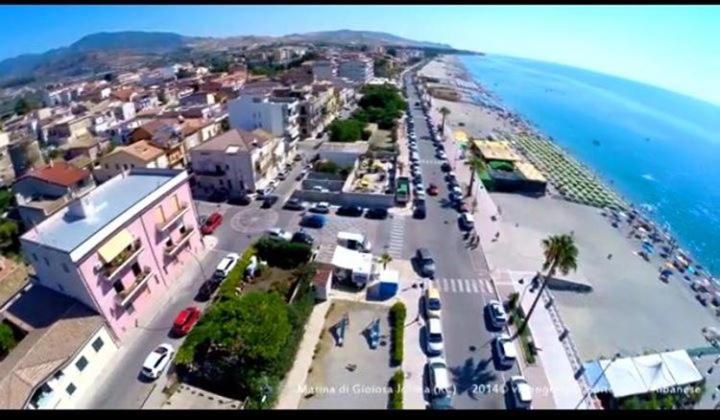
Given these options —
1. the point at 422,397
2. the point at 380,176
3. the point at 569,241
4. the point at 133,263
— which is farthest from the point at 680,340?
the point at 133,263

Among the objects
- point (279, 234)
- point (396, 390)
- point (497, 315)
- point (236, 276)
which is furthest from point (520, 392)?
point (279, 234)

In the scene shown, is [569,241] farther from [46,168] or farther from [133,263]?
[46,168]

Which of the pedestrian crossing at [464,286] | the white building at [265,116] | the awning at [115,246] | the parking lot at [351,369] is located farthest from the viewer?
the white building at [265,116]

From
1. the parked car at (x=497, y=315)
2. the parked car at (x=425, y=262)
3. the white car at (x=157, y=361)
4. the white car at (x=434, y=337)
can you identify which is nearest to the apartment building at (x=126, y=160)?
the white car at (x=157, y=361)

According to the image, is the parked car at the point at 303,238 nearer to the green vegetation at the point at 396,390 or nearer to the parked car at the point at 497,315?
the green vegetation at the point at 396,390

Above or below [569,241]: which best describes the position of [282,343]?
below

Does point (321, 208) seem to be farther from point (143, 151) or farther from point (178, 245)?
point (143, 151)
